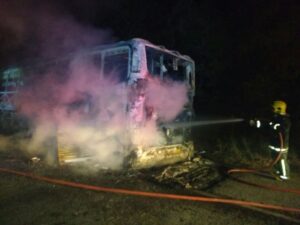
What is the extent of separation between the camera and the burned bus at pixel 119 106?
6.18m

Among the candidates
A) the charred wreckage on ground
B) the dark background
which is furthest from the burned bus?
the dark background

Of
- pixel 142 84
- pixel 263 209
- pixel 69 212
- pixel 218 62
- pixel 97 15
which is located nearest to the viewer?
pixel 69 212

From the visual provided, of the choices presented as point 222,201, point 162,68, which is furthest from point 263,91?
point 222,201

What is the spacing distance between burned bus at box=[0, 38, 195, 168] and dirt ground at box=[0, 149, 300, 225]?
546mm

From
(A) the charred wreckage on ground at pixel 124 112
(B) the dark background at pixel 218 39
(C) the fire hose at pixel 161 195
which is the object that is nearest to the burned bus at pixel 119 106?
(A) the charred wreckage on ground at pixel 124 112

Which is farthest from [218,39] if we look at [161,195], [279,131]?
[161,195]

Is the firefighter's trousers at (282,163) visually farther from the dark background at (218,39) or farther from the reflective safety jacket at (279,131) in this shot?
the dark background at (218,39)

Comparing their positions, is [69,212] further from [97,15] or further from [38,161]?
[97,15]

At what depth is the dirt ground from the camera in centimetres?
430

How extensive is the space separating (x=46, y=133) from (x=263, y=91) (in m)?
6.77

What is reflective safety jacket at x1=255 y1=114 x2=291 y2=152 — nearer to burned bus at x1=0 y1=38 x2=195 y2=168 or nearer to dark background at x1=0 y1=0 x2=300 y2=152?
burned bus at x1=0 y1=38 x2=195 y2=168

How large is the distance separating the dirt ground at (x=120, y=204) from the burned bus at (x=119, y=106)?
0.55 meters

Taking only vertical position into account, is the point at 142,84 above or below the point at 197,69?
below

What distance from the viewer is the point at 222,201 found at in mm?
4980
